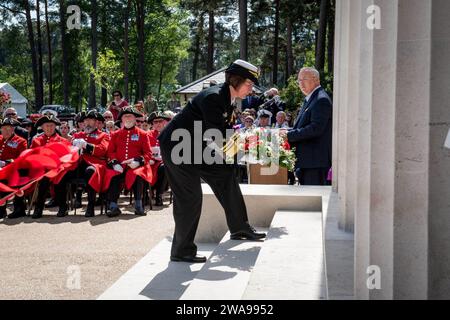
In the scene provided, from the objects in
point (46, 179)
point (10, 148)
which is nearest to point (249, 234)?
point (46, 179)

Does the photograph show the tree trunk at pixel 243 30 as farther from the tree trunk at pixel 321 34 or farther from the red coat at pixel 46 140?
the red coat at pixel 46 140

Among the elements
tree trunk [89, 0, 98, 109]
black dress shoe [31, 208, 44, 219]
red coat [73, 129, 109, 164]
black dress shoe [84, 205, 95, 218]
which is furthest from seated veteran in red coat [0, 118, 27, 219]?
tree trunk [89, 0, 98, 109]

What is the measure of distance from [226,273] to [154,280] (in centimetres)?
70

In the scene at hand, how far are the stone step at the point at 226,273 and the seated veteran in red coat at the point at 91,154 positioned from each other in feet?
15.3

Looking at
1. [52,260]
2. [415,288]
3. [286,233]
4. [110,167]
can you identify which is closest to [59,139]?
[110,167]

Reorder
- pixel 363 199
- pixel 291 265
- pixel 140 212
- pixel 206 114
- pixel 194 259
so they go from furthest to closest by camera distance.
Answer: pixel 140 212 → pixel 194 259 → pixel 206 114 → pixel 291 265 → pixel 363 199

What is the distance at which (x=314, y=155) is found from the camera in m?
7.02

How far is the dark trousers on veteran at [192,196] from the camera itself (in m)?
5.59

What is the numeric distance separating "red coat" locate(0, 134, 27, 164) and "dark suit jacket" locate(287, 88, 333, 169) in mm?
6386

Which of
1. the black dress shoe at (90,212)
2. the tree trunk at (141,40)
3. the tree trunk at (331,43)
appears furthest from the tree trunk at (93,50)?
the black dress shoe at (90,212)

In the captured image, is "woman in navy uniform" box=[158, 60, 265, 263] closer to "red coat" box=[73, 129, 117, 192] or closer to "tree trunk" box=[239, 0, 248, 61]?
"red coat" box=[73, 129, 117, 192]

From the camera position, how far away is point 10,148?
11.3 m

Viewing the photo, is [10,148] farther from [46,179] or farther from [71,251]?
[71,251]

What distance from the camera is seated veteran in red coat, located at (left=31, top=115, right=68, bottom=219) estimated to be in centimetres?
1018
